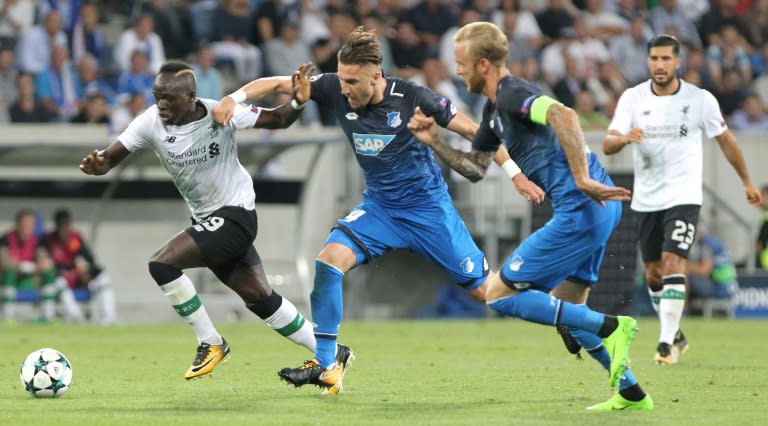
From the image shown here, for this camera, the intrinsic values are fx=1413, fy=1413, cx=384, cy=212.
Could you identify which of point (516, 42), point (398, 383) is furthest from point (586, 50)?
point (398, 383)

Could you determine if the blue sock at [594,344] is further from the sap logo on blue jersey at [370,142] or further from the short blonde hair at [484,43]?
the sap logo on blue jersey at [370,142]

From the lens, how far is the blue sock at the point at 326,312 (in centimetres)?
945

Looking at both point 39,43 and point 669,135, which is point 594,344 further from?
point 39,43

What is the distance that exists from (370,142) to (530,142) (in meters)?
1.55

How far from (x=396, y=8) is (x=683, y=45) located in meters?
5.42

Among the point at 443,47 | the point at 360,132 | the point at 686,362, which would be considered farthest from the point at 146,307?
the point at 360,132

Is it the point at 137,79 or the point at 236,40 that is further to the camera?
the point at 236,40

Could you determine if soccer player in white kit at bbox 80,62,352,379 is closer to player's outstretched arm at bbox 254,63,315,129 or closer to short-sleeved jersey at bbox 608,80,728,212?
player's outstretched arm at bbox 254,63,315,129

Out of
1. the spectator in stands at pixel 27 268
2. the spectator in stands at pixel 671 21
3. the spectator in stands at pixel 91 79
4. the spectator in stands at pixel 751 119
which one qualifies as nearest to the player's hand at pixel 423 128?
the spectator in stands at pixel 27 268

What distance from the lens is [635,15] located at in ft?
85.8

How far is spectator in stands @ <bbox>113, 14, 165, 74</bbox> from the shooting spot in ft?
69.8

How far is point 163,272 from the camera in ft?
31.9

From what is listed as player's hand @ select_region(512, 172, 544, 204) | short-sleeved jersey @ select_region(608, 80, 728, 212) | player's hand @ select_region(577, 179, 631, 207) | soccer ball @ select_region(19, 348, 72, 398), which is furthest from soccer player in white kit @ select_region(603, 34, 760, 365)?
soccer ball @ select_region(19, 348, 72, 398)

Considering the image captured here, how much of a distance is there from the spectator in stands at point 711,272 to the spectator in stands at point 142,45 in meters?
8.46
